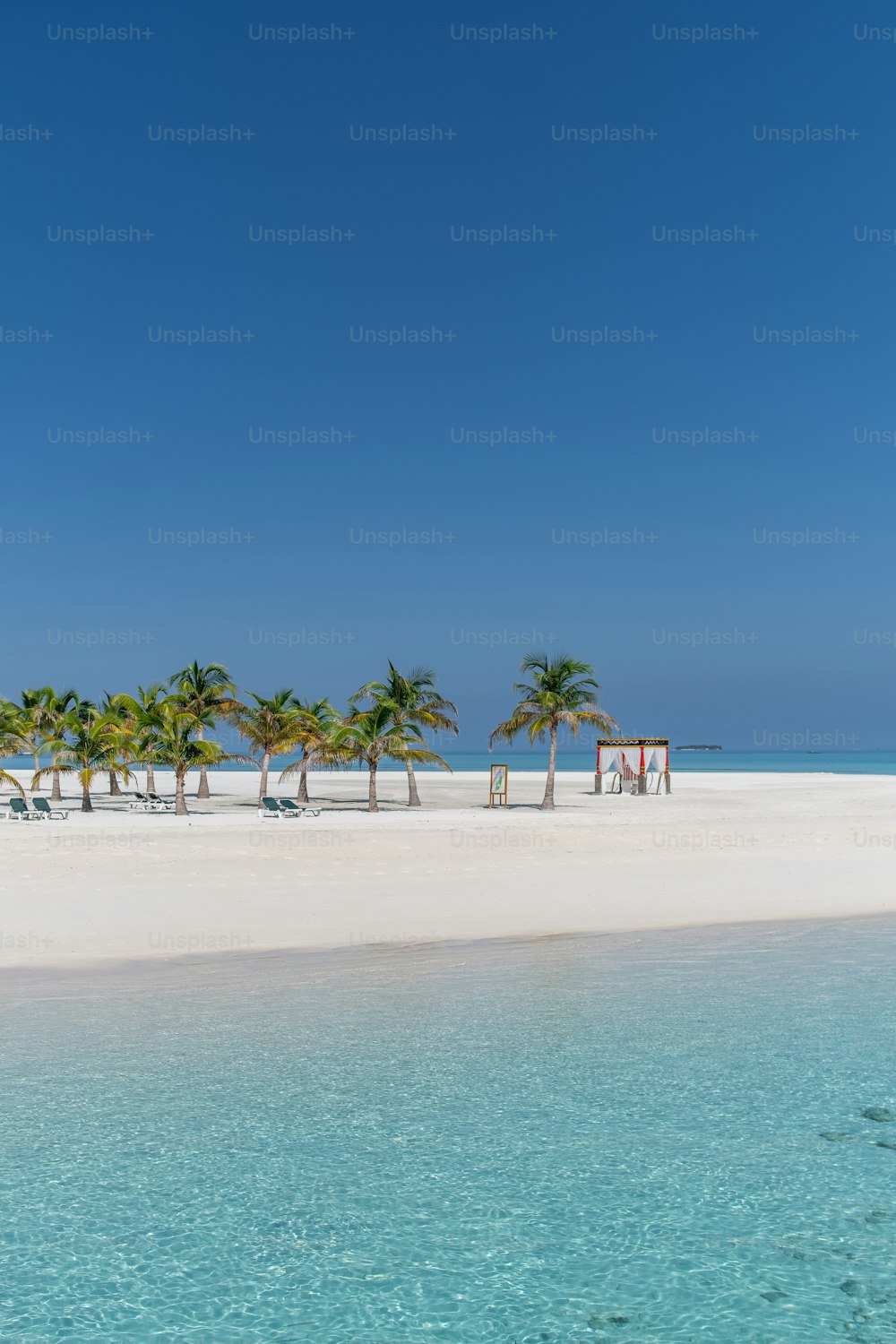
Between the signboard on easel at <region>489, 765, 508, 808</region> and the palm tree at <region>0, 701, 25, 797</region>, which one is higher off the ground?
the palm tree at <region>0, 701, 25, 797</region>

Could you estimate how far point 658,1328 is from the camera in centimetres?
508

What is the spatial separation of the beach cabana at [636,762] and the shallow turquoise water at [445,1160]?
4222 cm

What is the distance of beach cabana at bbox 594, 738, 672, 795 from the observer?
53500mm

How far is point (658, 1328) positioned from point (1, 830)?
2570 cm

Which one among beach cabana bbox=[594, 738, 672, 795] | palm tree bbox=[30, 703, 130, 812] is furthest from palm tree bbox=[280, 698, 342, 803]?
beach cabana bbox=[594, 738, 672, 795]

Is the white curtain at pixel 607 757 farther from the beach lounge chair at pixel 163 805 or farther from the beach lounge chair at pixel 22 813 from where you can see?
the beach lounge chair at pixel 22 813

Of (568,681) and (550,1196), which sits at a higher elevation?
(568,681)

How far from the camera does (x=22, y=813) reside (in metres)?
33.6

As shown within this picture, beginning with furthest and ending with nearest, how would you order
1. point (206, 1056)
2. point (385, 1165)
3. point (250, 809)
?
1. point (250, 809)
2. point (206, 1056)
3. point (385, 1165)

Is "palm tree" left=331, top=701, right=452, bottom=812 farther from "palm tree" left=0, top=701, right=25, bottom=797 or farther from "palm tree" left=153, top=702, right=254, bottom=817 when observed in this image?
"palm tree" left=0, top=701, right=25, bottom=797

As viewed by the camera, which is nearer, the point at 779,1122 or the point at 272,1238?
the point at 272,1238

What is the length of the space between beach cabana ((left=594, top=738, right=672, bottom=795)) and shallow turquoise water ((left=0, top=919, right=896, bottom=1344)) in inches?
1662

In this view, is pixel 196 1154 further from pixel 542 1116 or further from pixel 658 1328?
pixel 658 1328

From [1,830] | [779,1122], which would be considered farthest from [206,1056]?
[1,830]
